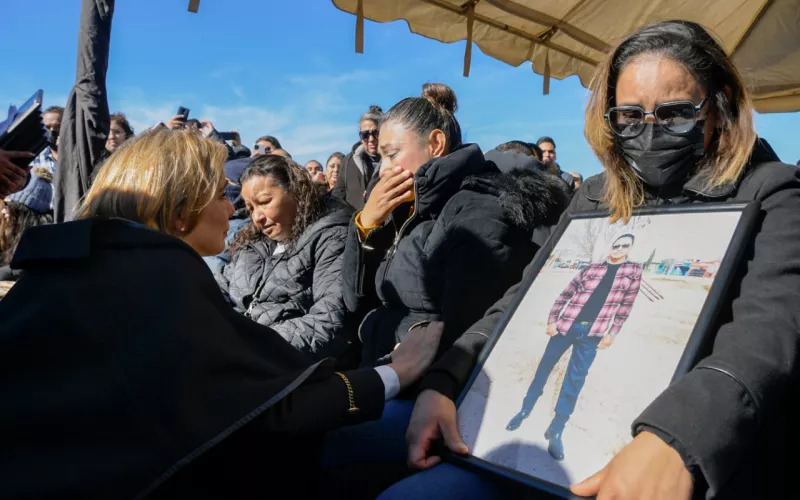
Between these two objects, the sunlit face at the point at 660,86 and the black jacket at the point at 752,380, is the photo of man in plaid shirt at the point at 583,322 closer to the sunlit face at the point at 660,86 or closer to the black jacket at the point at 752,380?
the black jacket at the point at 752,380

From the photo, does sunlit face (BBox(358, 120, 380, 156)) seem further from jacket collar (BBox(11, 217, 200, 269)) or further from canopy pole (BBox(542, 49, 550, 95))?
jacket collar (BBox(11, 217, 200, 269))

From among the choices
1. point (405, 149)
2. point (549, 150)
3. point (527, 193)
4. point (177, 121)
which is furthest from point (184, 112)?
point (549, 150)

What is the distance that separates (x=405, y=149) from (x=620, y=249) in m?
1.34

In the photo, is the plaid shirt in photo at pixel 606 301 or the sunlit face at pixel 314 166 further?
the sunlit face at pixel 314 166

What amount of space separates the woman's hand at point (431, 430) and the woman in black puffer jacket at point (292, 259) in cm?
149

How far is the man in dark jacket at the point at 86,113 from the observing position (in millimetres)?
2729

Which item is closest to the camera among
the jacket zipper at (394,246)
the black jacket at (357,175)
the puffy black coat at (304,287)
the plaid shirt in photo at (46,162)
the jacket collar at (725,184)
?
the jacket collar at (725,184)

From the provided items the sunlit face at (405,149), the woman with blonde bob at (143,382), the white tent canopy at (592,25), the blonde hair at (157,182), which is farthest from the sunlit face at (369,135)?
the woman with blonde bob at (143,382)

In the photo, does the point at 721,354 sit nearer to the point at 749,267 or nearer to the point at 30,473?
the point at 749,267

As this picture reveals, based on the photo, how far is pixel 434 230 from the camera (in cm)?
237

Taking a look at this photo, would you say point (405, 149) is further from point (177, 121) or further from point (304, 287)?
point (177, 121)

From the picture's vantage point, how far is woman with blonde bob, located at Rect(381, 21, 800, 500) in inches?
41.1

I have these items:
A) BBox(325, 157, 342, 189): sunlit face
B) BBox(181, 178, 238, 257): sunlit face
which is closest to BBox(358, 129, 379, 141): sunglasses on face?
BBox(325, 157, 342, 189): sunlit face

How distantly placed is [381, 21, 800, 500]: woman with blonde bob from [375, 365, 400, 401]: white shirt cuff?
5.5 inches
